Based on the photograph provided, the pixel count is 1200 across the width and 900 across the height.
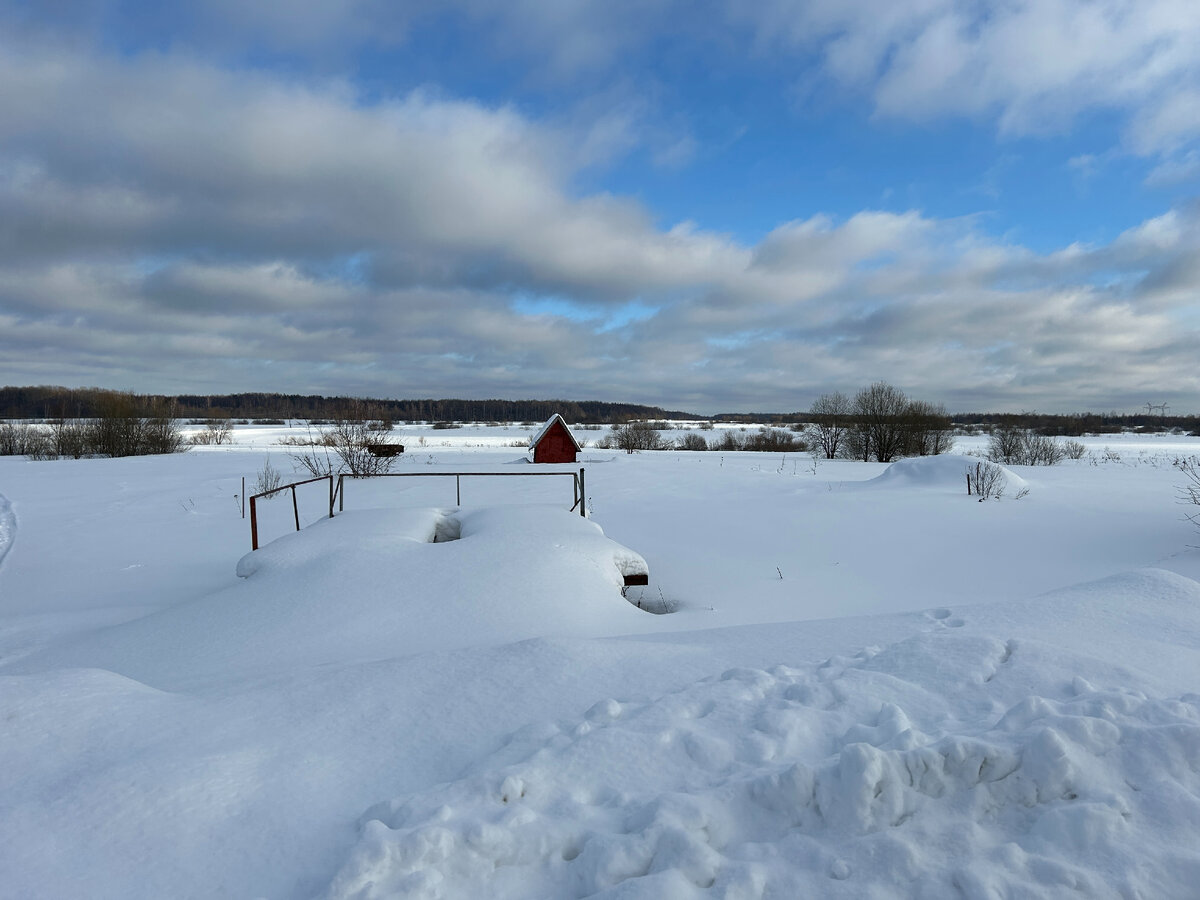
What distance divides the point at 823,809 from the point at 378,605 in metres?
4.59

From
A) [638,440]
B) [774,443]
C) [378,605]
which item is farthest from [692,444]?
[378,605]

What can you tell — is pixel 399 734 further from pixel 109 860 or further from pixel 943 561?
pixel 943 561

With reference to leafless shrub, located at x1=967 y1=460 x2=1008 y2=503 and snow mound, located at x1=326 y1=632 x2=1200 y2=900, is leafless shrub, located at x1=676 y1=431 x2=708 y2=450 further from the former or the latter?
snow mound, located at x1=326 y1=632 x2=1200 y2=900

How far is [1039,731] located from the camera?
2.42 meters

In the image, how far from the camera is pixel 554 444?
32562 mm

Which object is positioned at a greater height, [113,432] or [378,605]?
[113,432]

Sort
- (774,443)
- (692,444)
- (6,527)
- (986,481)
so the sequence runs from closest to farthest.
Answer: (6,527) < (986,481) < (692,444) < (774,443)

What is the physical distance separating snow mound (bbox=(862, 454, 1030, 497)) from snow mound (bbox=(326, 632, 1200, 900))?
16380mm

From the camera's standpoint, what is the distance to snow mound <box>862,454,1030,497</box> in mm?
17188

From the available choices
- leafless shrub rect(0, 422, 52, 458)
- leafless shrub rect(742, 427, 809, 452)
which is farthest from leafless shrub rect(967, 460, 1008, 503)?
leafless shrub rect(0, 422, 52, 458)

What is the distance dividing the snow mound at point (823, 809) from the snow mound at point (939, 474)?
16380 millimetres

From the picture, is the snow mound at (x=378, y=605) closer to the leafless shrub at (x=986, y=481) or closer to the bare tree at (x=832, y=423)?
the leafless shrub at (x=986, y=481)

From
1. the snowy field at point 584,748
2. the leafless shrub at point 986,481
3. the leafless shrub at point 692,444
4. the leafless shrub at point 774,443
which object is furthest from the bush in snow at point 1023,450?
the snowy field at point 584,748

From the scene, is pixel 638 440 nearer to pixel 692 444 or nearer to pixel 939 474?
pixel 692 444
